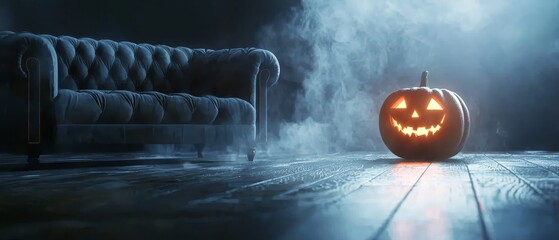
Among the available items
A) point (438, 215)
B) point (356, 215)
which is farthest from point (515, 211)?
point (356, 215)

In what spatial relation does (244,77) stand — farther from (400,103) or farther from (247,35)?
(247,35)

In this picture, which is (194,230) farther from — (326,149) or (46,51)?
(326,149)

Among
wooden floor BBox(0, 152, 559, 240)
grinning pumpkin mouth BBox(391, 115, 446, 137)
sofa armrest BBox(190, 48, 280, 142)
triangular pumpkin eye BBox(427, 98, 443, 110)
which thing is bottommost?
wooden floor BBox(0, 152, 559, 240)

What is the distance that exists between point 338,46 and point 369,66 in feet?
1.03

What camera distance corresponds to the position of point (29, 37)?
9.10ft

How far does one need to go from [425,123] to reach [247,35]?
226 centimetres

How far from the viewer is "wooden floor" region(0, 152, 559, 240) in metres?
0.94

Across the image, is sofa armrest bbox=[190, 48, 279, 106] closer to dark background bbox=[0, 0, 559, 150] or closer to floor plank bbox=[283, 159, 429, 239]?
dark background bbox=[0, 0, 559, 150]

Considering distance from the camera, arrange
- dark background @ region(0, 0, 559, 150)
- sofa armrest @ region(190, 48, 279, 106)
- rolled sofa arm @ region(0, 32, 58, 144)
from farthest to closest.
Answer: dark background @ region(0, 0, 559, 150) → sofa armrest @ region(190, 48, 279, 106) → rolled sofa arm @ region(0, 32, 58, 144)

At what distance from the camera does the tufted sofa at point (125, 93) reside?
9.02 ft

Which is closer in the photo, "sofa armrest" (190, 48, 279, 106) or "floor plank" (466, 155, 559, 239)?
"floor plank" (466, 155, 559, 239)

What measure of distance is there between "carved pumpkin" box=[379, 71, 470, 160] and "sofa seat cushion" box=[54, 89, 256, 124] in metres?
0.71

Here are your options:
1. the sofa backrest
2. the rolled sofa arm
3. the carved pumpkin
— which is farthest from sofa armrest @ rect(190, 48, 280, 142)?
the rolled sofa arm

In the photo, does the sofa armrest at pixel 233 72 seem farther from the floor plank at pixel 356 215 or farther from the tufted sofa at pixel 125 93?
the floor plank at pixel 356 215
